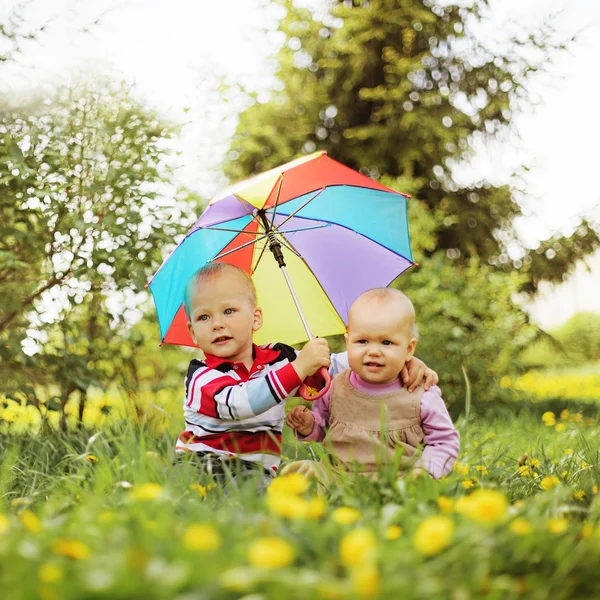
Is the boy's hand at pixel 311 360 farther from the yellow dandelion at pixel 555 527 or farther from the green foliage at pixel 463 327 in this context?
the green foliage at pixel 463 327

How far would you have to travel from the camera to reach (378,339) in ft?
8.13

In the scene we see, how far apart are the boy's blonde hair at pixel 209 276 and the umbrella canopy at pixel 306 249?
0.64 feet

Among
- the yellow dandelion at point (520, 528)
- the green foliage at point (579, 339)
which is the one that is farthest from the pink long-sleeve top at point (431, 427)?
the green foliage at point (579, 339)

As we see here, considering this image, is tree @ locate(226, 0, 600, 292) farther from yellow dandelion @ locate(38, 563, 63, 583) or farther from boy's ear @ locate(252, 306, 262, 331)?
yellow dandelion @ locate(38, 563, 63, 583)

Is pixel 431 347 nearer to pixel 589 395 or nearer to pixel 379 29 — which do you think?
pixel 589 395

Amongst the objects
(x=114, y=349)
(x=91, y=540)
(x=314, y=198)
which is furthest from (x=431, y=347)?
(x=91, y=540)

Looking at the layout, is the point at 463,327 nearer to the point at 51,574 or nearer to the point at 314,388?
the point at 314,388

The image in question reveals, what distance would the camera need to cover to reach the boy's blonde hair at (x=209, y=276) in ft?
8.99

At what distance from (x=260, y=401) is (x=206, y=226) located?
85 cm

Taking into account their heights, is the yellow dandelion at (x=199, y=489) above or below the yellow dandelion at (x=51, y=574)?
below

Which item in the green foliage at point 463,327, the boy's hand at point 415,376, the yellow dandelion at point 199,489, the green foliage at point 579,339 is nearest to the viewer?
the yellow dandelion at point 199,489

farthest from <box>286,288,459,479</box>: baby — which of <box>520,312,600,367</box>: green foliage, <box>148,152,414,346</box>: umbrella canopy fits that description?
<box>520,312,600,367</box>: green foliage

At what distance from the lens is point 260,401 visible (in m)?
2.49

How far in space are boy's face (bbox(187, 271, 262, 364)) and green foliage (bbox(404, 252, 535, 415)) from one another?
138 inches
